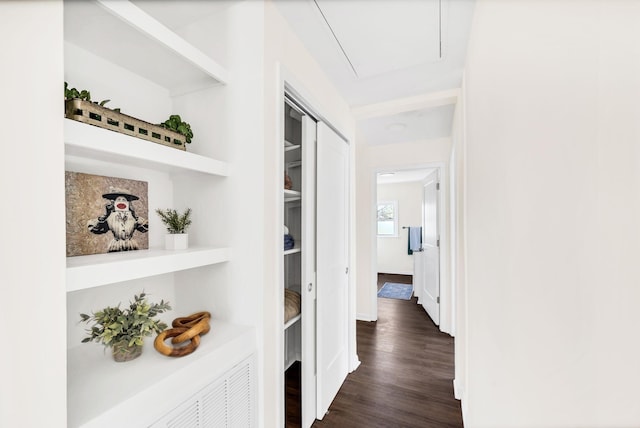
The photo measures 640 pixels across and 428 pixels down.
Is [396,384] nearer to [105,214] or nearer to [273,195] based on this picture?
[273,195]

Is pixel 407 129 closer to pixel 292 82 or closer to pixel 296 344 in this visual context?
pixel 292 82

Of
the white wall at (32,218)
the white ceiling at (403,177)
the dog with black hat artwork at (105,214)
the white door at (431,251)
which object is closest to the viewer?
the white wall at (32,218)

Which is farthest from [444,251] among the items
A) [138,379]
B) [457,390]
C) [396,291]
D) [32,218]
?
[32,218]

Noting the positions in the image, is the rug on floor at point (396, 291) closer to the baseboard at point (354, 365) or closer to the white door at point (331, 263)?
the baseboard at point (354, 365)

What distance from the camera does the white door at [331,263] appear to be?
182 cm

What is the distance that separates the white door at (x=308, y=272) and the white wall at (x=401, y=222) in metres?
5.63

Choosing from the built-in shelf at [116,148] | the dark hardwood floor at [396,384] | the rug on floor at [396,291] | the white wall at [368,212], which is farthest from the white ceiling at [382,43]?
the rug on floor at [396,291]

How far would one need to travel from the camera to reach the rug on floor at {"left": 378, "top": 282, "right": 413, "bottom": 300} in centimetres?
493

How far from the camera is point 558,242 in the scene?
0.47 metres

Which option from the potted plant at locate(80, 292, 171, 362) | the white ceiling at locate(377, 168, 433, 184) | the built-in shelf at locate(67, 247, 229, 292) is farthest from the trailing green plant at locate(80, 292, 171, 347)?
the white ceiling at locate(377, 168, 433, 184)

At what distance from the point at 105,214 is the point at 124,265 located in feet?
1.30

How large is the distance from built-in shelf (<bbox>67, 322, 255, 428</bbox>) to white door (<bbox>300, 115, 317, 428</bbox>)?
0.60 m

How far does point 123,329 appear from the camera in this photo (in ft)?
Result: 2.99

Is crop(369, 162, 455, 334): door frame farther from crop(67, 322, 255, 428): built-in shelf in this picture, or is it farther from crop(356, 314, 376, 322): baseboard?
crop(67, 322, 255, 428): built-in shelf
